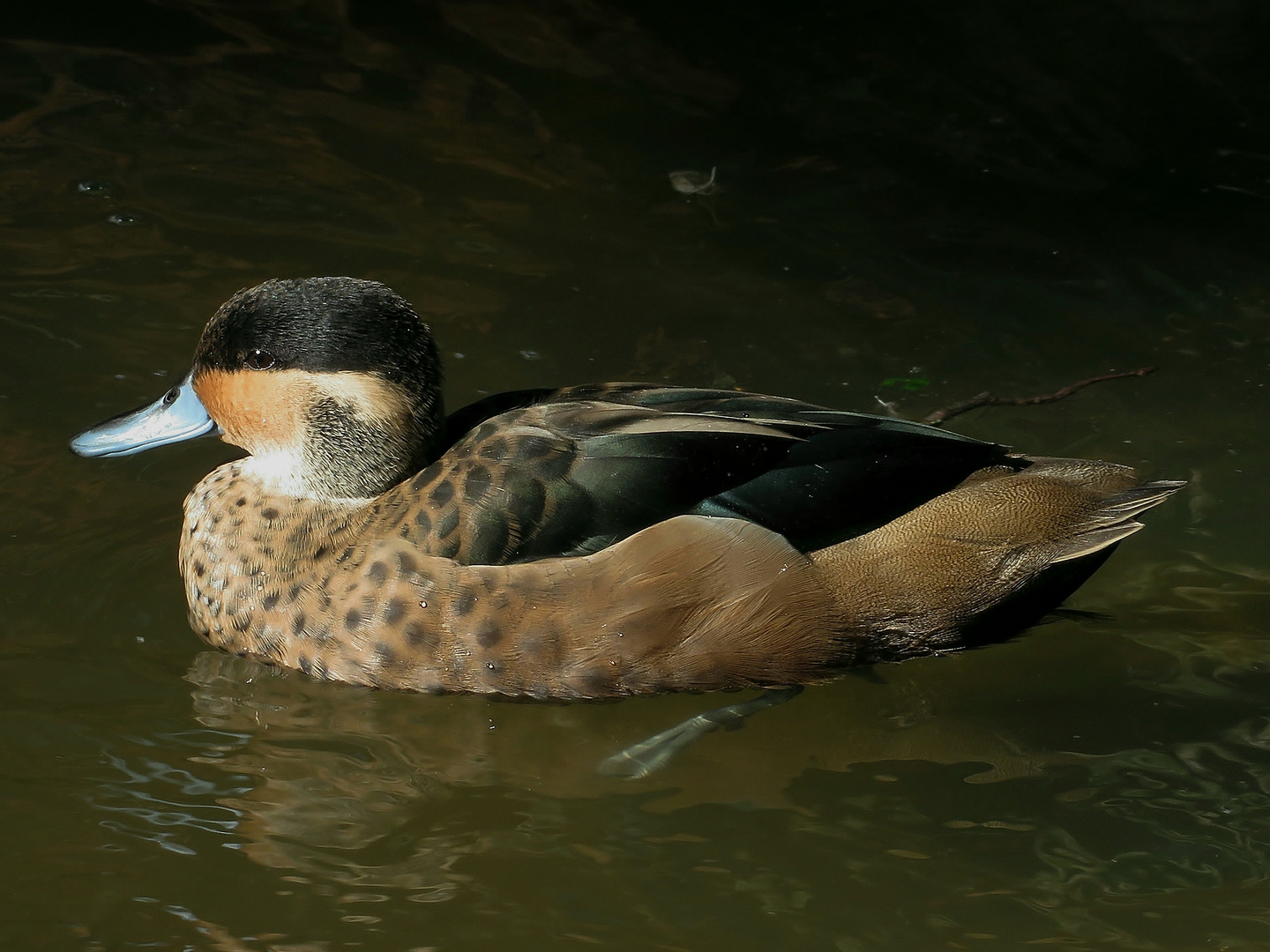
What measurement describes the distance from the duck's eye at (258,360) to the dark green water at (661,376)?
0.84 meters

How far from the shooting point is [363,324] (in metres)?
4.29

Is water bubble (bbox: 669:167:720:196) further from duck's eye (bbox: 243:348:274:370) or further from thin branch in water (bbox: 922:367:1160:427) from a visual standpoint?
duck's eye (bbox: 243:348:274:370)

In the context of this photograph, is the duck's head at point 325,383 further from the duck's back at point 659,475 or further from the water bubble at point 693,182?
the water bubble at point 693,182

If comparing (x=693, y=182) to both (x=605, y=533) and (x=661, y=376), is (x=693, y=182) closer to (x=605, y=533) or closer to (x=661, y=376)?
(x=661, y=376)

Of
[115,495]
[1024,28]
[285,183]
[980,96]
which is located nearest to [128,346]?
[115,495]

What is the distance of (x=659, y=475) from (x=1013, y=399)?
6.93 feet

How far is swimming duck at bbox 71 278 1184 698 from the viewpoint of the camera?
13.2 feet

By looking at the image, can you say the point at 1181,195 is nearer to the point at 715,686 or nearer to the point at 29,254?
the point at 715,686

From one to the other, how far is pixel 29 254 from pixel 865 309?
→ 12.1ft

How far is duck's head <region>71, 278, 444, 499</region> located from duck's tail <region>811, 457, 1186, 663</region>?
1372mm

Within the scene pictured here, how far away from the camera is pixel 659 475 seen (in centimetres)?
405

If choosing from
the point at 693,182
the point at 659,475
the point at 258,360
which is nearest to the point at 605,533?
the point at 659,475

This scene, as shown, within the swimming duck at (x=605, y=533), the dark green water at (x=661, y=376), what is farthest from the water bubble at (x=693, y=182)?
Answer: the swimming duck at (x=605, y=533)

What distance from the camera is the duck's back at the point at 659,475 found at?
4.04 meters
